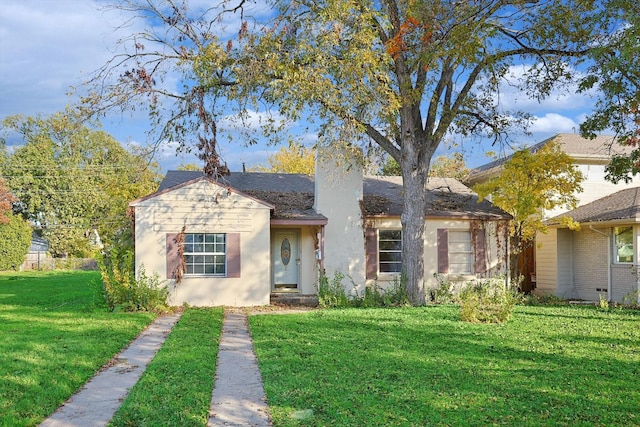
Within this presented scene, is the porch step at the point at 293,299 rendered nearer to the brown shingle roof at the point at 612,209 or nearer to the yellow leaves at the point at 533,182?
the yellow leaves at the point at 533,182

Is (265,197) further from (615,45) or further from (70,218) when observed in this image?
(70,218)

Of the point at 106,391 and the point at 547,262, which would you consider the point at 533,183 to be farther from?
the point at 106,391

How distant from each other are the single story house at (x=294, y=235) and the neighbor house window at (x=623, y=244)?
3121 mm

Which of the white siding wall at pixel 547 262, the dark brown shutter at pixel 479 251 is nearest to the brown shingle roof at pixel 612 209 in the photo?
the white siding wall at pixel 547 262

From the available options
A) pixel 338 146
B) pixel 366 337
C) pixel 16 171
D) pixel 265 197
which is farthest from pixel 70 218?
pixel 366 337

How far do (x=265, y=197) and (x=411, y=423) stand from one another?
13606mm

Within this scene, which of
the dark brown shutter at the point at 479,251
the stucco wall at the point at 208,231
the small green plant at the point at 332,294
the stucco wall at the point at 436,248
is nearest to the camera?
the small green plant at the point at 332,294

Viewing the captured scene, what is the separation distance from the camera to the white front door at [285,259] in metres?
18.4

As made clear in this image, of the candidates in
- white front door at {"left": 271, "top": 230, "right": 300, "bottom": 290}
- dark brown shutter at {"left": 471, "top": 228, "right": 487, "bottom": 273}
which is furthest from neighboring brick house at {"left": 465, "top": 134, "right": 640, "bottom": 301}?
white front door at {"left": 271, "top": 230, "right": 300, "bottom": 290}

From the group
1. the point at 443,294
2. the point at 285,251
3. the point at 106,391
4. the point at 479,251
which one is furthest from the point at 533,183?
the point at 106,391

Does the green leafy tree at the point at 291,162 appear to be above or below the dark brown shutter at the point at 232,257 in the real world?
above

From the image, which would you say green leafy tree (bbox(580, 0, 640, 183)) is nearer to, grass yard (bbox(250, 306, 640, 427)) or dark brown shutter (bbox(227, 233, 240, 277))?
grass yard (bbox(250, 306, 640, 427))

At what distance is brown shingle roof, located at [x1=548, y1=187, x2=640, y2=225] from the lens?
16.3 m

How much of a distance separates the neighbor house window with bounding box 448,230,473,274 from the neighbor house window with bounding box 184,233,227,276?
7063 mm
